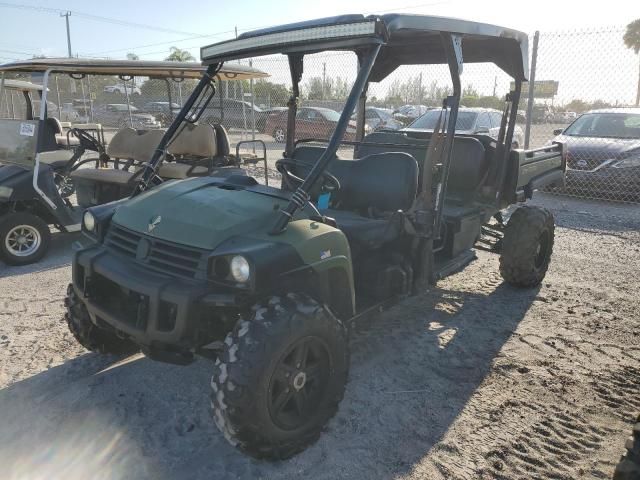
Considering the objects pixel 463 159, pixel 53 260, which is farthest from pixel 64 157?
pixel 463 159

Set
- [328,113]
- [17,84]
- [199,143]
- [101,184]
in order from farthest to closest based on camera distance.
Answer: [328,113]
[199,143]
[17,84]
[101,184]

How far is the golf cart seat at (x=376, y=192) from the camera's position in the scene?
11.1 ft

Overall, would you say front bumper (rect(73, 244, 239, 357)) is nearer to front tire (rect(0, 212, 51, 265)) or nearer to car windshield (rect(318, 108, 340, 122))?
front tire (rect(0, 212, 51, 265))

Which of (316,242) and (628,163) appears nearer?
(316,242)

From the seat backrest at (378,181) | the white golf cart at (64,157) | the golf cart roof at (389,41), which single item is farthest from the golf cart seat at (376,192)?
the white golf cart at (64,157)

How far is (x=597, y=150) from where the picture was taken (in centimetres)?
893

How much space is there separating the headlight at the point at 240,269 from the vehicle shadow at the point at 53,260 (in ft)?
13.0

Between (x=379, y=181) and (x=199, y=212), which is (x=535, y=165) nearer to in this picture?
(x=379, y=181)

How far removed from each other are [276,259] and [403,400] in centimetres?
131

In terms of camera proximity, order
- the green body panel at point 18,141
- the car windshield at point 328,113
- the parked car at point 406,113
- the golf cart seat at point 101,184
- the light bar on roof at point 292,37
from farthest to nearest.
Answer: the parked car at point 406,113 < the car windshield at point 328,113 < the golf cart seat at point 101,184 < the green body panel at point 18,141 < the light bar on roof at point 292,37

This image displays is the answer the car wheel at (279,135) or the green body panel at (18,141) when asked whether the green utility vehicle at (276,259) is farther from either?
the car wheel at (279,135)

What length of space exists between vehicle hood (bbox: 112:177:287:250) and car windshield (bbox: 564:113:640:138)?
8.74 m

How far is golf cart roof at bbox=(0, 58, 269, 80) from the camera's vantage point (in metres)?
5.58

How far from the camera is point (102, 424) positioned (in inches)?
111
